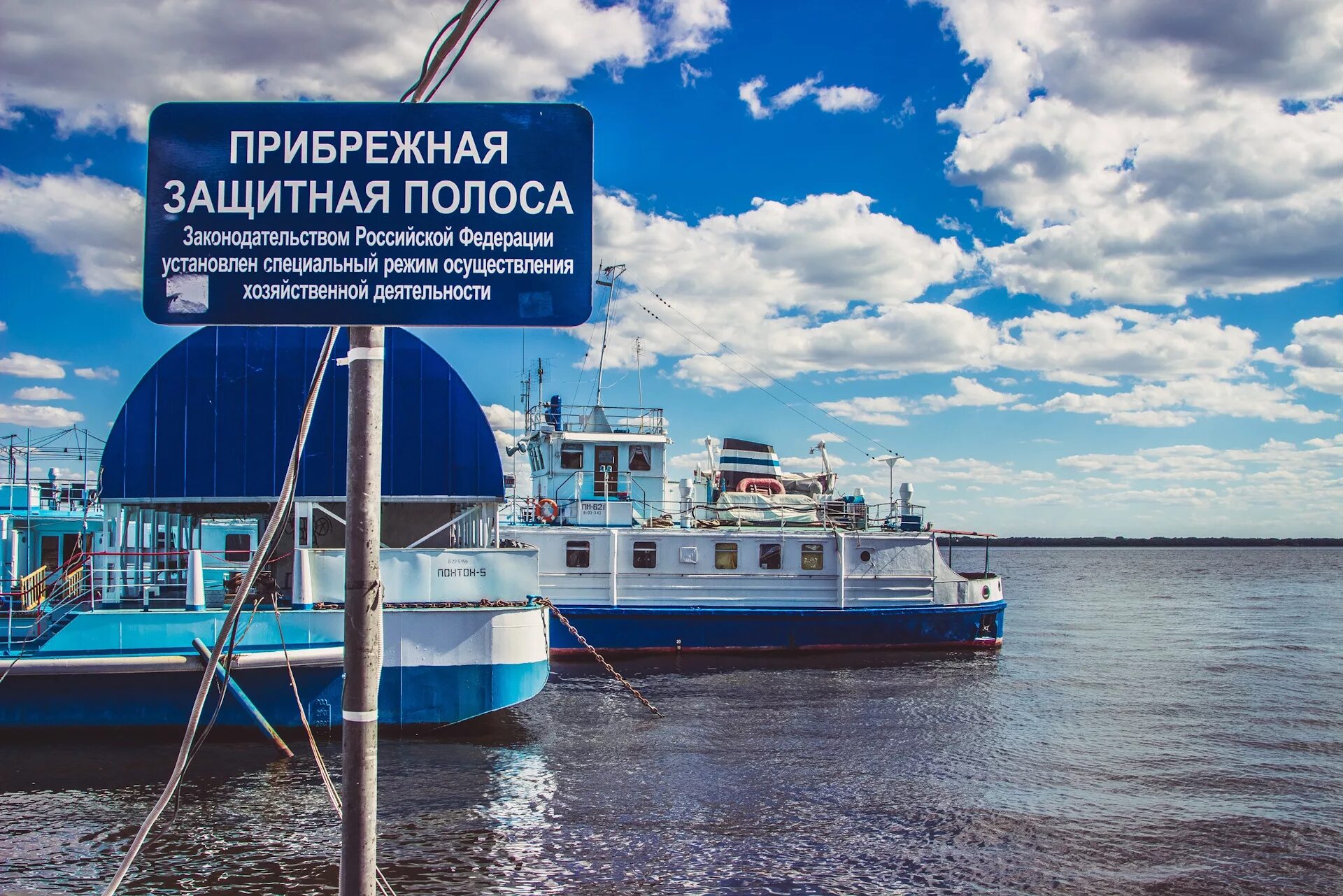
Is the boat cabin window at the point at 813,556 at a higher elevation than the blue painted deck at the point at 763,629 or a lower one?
higher

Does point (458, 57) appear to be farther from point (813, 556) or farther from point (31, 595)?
point (813, 556)

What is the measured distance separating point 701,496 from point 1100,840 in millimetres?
25660

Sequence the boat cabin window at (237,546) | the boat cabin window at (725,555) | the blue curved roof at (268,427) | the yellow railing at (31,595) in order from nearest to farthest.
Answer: the blue curved roof at (268,427) < the yellow railing at (31,595) < the boat cabin window at (237,546) < the boat cabin window at (725,555)

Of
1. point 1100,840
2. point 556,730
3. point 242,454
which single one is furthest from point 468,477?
point 1100,840

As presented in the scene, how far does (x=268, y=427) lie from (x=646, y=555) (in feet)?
46.4

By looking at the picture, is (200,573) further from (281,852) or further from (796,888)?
(796,888)

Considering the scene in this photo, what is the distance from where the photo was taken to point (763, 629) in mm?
28922

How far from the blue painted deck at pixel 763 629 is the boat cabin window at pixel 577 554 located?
1245mm

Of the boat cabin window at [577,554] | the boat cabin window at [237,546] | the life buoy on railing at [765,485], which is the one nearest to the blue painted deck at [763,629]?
the boat cabin window at [577,554]

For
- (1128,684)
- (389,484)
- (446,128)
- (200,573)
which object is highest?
(446,128)

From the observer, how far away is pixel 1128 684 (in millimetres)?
25875

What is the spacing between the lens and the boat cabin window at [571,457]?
31812mm

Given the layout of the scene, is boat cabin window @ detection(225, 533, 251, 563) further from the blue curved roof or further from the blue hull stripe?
the blue hull stripe

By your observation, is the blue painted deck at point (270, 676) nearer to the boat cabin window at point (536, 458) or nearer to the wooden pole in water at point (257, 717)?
the wooden pole in water at point (257, 717)
